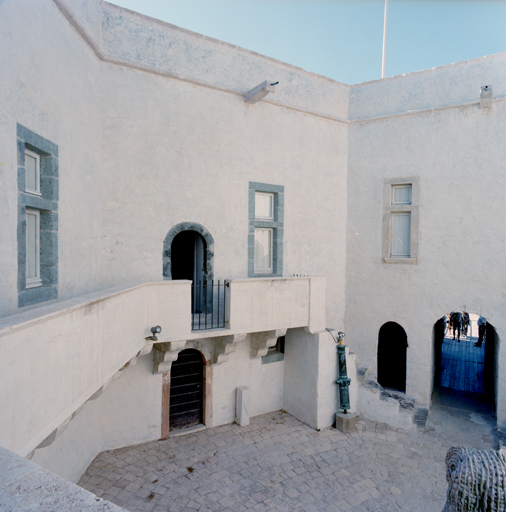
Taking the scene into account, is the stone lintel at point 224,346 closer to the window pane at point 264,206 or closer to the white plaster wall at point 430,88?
the window pane at point 264,206

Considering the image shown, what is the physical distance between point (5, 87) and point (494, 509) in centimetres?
531

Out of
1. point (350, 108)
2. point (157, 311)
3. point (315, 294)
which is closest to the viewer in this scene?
point (157, 311)

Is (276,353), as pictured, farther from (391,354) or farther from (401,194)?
(401,194)

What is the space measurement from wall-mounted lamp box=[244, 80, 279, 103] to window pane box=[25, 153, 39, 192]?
491 centimetres

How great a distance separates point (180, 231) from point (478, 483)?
708 cm

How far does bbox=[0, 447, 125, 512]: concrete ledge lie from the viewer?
125 centimetres

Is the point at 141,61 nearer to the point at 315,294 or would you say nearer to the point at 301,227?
the point at 301,227

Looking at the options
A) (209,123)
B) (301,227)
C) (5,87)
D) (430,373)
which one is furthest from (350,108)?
(5,87)

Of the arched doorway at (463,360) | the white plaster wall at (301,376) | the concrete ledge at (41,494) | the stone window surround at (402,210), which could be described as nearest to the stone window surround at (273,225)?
the white plaster wall at (301,376)

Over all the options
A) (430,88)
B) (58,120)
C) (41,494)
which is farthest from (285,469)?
(430,88)

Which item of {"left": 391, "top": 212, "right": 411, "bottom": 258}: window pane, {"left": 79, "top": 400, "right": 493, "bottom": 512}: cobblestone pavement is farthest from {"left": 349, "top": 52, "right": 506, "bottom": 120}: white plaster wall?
{"left": 79, "top": 400, "right": 493, "bottom": 512}: cobblestone pavement

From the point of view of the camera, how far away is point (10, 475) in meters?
1.44

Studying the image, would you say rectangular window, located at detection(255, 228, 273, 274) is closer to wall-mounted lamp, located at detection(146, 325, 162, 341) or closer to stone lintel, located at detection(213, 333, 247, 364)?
stone lintel, located at detection(213, 333, 247, 364)

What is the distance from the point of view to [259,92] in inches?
326
